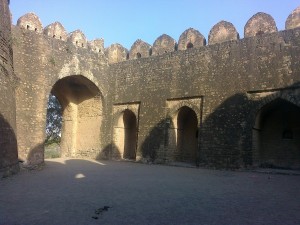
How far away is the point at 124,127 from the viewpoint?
13953 millimetres

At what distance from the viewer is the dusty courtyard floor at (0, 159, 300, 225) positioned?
380cm

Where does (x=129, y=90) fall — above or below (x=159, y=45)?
below

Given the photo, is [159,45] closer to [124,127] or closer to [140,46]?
[140,46]

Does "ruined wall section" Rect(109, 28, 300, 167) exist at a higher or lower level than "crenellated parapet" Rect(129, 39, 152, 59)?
lower


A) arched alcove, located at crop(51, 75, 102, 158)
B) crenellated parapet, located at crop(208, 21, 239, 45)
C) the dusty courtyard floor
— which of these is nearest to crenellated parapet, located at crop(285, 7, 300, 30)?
crenellated parapet, located at crop(208, 21, 239, 45)

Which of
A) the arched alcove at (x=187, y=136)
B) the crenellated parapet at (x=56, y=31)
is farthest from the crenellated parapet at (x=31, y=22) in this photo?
the arched alcove at (x=187, y=136)

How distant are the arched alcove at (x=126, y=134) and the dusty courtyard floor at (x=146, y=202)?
653cm

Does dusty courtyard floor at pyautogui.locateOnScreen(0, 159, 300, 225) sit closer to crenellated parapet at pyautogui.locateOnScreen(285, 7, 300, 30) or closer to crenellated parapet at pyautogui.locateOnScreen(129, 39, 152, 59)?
crenellated parapet at pyautogui.locateOnScreen(285, 7, 300, 30)

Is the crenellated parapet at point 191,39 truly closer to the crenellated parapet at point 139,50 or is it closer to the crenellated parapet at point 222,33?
the crenellated parapet at point 222,33

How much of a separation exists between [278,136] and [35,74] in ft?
29.0

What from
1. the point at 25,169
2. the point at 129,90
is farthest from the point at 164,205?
the point at 129,90

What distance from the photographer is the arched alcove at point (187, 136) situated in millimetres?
12180

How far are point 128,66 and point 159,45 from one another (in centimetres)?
172

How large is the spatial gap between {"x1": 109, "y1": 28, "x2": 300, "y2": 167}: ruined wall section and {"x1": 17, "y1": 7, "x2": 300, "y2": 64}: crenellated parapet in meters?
0.39
